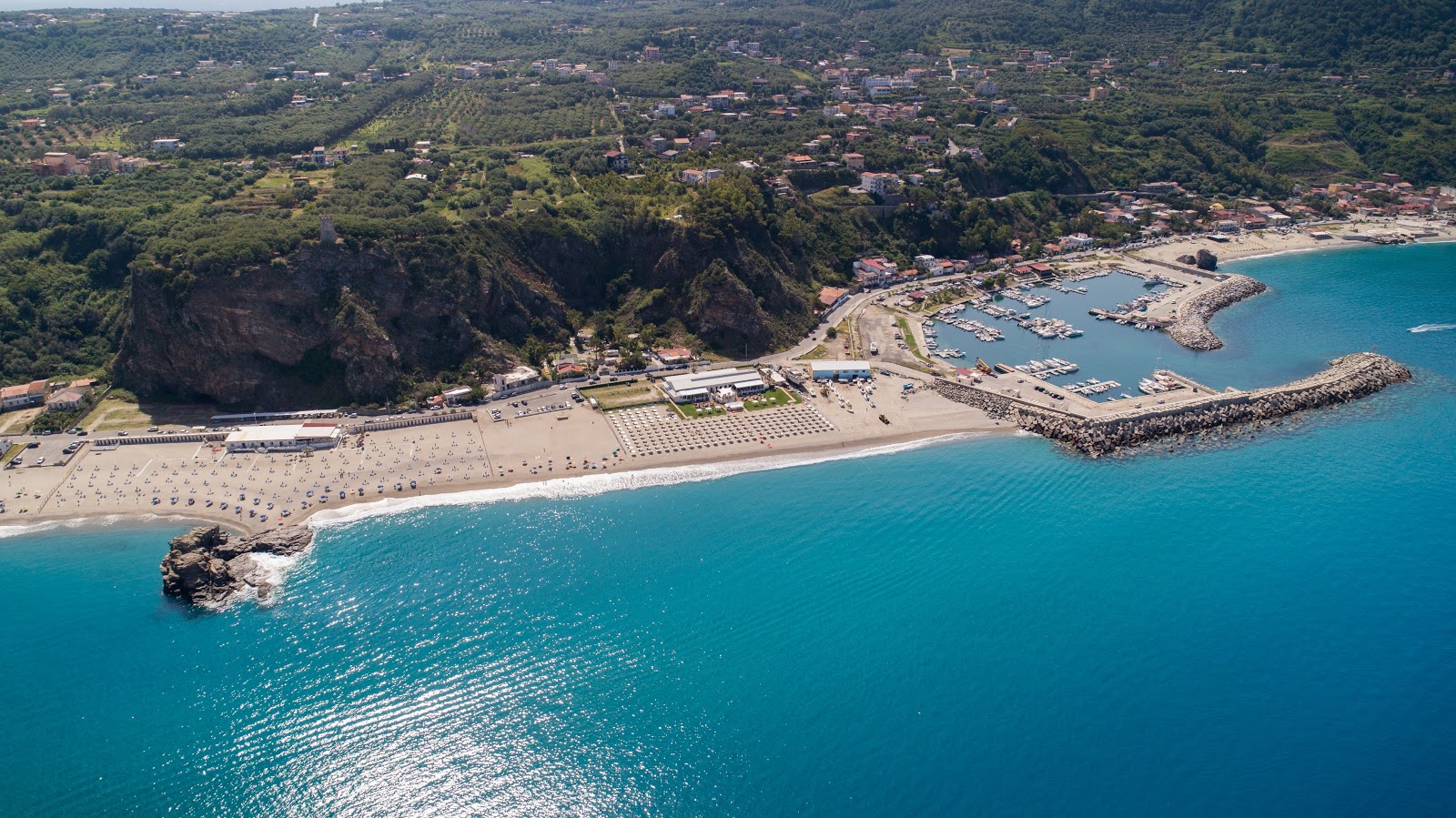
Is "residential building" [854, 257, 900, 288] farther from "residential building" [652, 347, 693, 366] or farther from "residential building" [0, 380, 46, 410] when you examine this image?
"residential building" [0, 380, 46, 410]

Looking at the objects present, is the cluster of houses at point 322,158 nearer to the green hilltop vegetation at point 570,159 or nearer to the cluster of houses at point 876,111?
the green hilltop vegetation at point 570,159

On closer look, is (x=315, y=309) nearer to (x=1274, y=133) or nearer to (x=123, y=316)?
(x=123, y=316)

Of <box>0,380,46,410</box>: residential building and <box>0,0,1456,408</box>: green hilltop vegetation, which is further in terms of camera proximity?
<box>0,0,1456,408</box>: green hilltop vegetation

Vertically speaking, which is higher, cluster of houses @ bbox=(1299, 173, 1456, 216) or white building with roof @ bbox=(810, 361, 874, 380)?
Answer: cluster of houses @ bbox=(1299, 173, 1456, 216)

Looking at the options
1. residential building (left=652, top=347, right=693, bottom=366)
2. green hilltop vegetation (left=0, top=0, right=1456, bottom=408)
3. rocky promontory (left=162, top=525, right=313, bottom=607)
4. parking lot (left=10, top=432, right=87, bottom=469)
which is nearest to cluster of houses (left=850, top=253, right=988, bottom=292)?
green hilltop vegetation (left=0, top=0, right=1456, bottom=408)

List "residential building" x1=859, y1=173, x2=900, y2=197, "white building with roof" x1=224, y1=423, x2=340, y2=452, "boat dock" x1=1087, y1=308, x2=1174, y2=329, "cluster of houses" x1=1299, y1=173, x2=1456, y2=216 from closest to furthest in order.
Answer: "white building with roof" x1=224, y1=423, x2=340, y2=452, "boat dock" x1=1087, y1=308, x2=1174, y2=329, "residential building" x1=859, y1=173, x2=900, y2=197, "cluster of houses" x1=1299, y1=173, x2=1456, y2=216

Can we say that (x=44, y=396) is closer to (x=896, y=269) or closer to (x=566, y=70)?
(x=896, y=269)

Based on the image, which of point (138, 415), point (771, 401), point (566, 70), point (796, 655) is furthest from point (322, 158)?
point (796, 655)

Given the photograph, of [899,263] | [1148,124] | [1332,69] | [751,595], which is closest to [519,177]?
[899,263]
